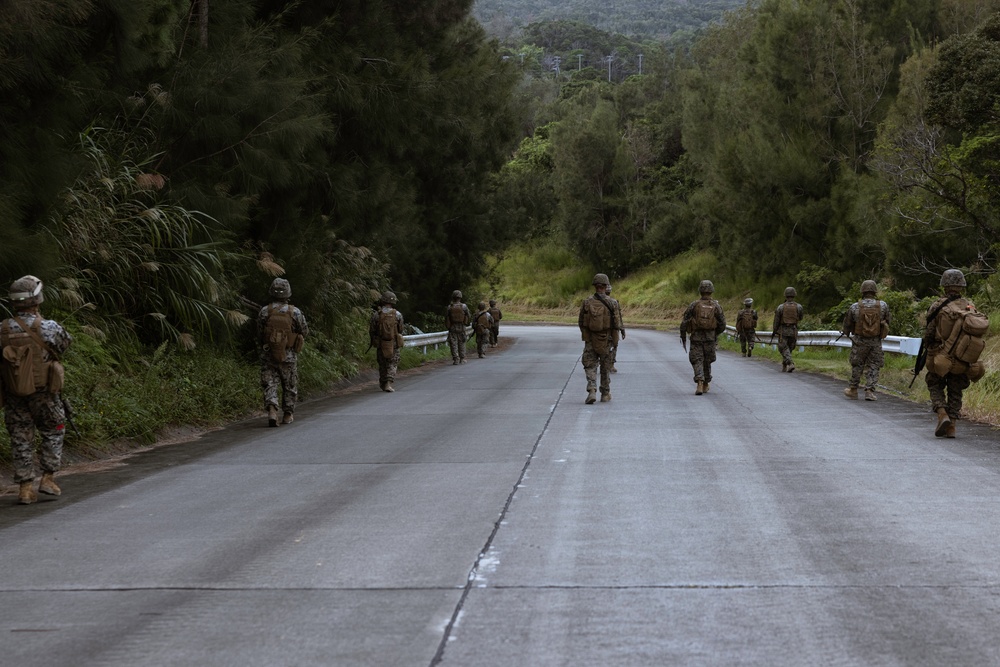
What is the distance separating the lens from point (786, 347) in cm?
2497

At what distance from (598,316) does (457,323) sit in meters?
11.9

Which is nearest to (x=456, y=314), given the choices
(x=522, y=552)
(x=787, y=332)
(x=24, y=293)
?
(x=787, y=332)

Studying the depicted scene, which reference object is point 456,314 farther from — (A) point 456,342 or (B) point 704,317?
(B) point 704,317

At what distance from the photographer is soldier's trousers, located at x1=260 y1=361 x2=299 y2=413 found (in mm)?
14938

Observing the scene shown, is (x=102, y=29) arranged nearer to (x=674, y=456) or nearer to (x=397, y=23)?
(x=674, y=456)

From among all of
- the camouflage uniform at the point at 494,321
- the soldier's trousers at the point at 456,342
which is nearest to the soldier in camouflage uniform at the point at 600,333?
the soldier's trousers at the point at 456,342

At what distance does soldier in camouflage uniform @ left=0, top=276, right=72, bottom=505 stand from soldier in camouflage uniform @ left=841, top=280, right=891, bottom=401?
1243cm

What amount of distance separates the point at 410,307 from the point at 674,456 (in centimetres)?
2395

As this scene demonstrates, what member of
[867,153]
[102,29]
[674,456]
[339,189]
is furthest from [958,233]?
[102,29]

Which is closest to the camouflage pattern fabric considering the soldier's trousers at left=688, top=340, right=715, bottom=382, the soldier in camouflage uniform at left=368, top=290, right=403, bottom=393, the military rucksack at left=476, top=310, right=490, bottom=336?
the soldier's trousers at left=688, top=340, right=715, bottom=382

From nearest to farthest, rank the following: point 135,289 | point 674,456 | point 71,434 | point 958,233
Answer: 1. point 674,456
2. point 71,434
3. point 135,289
4. point 958,233

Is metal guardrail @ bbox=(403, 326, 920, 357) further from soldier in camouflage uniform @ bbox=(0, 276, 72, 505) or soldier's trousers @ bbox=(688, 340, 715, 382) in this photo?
soldier in camouflage uniform @ bbox=(0, 276, 72, 505)

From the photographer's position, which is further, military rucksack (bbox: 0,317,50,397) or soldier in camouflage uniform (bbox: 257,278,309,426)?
soldier in camouflage uniform (bbox: 257,278,309,426)

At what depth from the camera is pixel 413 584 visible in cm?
627
